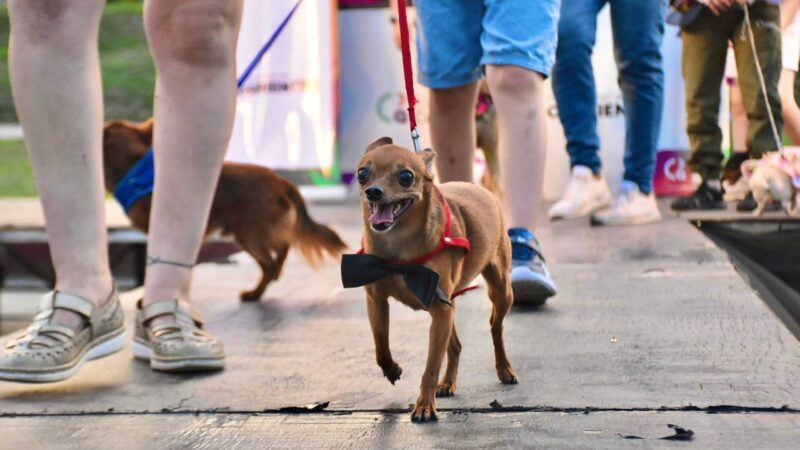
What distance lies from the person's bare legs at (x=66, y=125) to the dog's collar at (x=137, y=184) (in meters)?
1.35

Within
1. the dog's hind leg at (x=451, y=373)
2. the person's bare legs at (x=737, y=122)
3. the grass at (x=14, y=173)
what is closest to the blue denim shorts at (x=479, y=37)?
the dog's hind leg at (x=451, y=373)

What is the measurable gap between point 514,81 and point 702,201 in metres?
3.22

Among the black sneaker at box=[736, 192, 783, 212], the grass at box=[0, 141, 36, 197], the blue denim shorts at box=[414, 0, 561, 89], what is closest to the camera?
the blue denim shorts at box=[414, 0, 561, 89]

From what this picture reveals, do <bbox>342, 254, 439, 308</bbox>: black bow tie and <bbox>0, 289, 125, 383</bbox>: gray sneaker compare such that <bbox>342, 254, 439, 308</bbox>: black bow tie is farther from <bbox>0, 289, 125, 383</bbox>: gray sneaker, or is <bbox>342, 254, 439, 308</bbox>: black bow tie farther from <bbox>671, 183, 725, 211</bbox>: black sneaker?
<bbox>671, 183, 725, 211</bbox>: black sneaker

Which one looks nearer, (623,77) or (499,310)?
(499,310)

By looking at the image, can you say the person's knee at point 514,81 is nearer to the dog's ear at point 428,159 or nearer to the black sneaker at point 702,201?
the dog's ear at point 428,159

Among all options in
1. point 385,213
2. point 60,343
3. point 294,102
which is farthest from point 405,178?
point 294,102

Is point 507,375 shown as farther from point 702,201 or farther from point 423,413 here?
point 702,201

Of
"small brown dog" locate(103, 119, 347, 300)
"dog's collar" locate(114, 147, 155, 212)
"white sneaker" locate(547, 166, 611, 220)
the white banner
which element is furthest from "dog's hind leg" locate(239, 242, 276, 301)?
the white banner

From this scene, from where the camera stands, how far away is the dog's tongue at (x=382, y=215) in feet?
6.40

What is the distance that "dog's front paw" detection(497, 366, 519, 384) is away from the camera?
237 cm

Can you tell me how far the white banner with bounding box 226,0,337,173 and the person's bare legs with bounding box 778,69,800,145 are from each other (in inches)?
144

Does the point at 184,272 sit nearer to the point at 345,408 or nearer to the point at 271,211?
the point at 345,408

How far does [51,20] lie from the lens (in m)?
2.50
